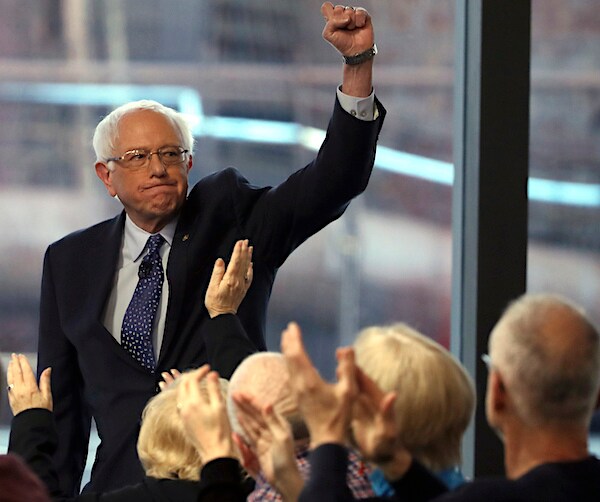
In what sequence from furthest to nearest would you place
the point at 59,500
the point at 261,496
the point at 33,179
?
the point at 33,179 → the point at 59,500 → the point at 261,496

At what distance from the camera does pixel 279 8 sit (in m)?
3.93

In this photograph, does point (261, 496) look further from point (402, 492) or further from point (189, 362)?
point (189, 362)

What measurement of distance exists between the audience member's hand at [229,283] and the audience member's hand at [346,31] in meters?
0.53

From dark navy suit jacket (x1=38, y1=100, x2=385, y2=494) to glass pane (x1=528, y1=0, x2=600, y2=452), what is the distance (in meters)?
1.31

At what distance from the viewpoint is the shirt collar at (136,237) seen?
3031mm

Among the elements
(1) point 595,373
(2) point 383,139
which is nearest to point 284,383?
(1) point 595,373

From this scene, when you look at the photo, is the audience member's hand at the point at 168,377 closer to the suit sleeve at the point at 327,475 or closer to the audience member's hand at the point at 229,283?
→ the audience member's hand at the point at 229,283

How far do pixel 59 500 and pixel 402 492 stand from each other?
79 cm

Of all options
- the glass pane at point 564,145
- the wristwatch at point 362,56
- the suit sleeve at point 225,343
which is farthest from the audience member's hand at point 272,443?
the glass pane at point 564,145

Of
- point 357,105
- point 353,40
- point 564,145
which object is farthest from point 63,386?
point 564,145

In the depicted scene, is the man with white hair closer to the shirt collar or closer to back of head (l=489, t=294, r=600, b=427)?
the shirt collar

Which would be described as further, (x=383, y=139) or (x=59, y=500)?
(x=383, y=139)

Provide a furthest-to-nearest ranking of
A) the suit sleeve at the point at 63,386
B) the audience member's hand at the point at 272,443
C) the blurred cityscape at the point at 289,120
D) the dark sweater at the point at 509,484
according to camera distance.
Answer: the blurred cityscape at the point at 289,120 → the suit sleeve at the point at 63,386 → the audience member's hand at the point at 272,443 → the dark sweater at the point at 509,484

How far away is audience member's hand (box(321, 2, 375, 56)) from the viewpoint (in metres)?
2.78
